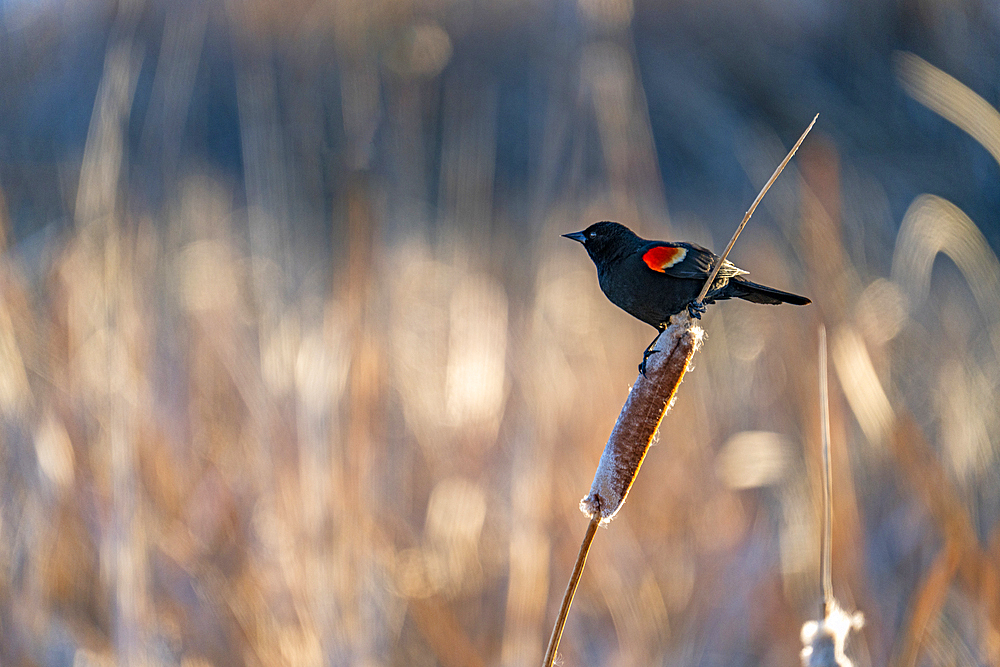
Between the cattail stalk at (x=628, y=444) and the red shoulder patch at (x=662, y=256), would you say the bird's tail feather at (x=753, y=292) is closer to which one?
the red shoulder patch at (x=662, y=256)

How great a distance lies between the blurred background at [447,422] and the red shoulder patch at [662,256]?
38 cm

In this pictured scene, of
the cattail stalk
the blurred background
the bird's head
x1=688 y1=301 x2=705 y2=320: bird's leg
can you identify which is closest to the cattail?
the cattail stalk

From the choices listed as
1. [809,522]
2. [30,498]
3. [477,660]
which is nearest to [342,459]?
[477,660]

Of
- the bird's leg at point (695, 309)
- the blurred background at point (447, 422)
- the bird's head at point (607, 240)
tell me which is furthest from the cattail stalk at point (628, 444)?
the blurred background at point (447, 422)

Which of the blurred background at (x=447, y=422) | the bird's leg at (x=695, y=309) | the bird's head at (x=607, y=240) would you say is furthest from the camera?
the blurred background at (x=447, y=422)

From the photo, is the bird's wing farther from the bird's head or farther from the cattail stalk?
the cattail stalk

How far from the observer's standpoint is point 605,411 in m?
1.89

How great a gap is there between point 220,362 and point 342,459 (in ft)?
3.49

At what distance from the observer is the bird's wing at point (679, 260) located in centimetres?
80

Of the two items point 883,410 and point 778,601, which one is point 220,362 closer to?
point 778,601

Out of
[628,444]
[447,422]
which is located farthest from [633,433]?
[447,422]

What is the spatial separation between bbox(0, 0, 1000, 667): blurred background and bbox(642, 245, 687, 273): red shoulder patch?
376mm

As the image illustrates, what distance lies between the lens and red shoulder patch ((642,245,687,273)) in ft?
2.66

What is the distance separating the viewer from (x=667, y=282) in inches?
31.2
